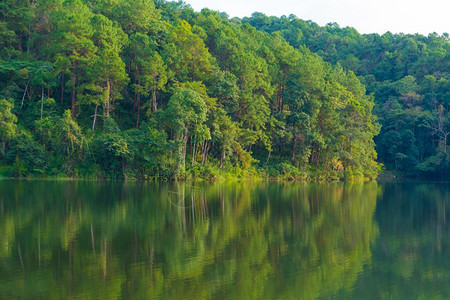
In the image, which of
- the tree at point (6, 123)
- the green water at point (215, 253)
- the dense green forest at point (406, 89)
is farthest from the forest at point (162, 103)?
the green water at point (215, 253)

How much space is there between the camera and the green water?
898 centimetres

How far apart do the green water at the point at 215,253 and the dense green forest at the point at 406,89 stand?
1920 inches

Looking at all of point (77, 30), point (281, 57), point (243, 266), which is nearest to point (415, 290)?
point (243, 266)

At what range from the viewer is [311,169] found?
2126 inches

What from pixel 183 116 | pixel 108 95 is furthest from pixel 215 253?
pixel 108 95

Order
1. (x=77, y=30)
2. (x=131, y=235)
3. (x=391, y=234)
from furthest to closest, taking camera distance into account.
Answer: (x=77, y=30) < (x=391, y=234) < (x=131, y=235)

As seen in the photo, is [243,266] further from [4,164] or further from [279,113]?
[279,113]

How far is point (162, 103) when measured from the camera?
49531mm

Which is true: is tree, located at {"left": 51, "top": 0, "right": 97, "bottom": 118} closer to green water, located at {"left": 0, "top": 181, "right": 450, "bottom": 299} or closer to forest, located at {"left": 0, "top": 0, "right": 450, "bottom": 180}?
forest, located at {"left": 0, "top": 0, "right": 450, "bottom": 180}

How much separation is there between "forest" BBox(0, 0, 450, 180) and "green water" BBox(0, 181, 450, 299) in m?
20.1

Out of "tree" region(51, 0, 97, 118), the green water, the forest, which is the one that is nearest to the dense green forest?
the forest

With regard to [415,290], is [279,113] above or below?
above

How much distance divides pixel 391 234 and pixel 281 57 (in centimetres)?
4371

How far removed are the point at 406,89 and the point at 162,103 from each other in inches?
1546
